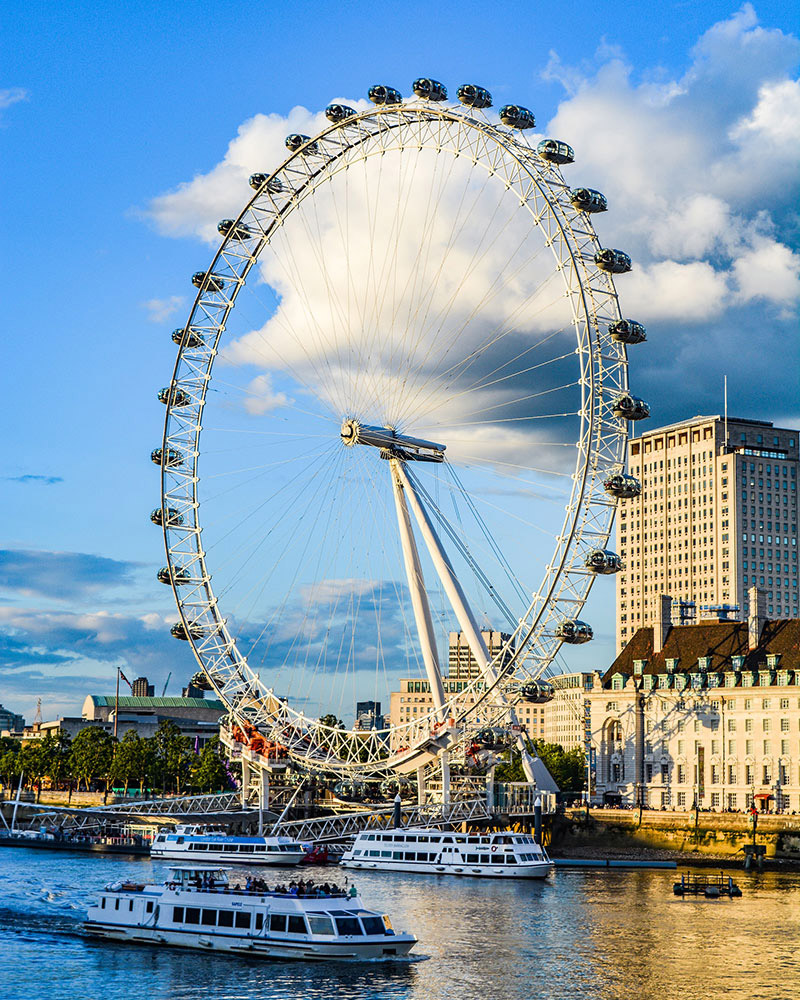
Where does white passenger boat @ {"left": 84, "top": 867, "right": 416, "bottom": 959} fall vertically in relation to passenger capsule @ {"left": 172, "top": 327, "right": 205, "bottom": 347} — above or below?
below

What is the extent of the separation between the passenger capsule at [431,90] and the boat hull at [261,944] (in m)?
56.8

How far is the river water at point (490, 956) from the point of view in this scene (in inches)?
2221

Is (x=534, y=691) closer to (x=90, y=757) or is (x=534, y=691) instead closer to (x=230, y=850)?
(x=230, y=850)

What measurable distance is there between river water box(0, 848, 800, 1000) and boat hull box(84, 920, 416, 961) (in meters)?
0.56

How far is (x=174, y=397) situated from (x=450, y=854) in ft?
151

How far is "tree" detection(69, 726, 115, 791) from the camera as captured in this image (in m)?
184

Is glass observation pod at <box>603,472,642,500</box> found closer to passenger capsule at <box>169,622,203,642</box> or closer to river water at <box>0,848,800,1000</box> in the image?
river water at <box>0,848,800,1000</box>

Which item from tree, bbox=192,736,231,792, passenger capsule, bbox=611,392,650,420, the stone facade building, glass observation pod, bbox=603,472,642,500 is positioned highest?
passenger capsule, bbox=611,392,650,420

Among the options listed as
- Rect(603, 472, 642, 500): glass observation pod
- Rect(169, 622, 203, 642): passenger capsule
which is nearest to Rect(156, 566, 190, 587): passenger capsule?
Rect(169, 622, 203, 642): passenger capsule

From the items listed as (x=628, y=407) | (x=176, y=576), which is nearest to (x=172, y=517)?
(x=176, y=576)

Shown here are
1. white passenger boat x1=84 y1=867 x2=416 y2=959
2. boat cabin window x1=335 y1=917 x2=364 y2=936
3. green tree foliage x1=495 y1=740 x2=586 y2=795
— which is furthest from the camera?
green tree foliage x1=495 y1=740 x2=586 y2=795

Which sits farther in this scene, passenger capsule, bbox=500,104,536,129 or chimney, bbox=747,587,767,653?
chimney, bbox=747,587,767,653

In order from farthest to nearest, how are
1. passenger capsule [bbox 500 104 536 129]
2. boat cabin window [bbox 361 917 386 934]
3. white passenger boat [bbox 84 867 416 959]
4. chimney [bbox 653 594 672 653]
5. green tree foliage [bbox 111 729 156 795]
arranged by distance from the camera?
green tree foliage [bbox 111 729 156 795] → chimney [bbox 653 594 672 653] → passenger capsule [bbox 500 104 536 129] → boat cabin window [bbox 361 917 386 934] → white passenger boat [bbox 84 867 416 959]

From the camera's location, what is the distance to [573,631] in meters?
98.8
